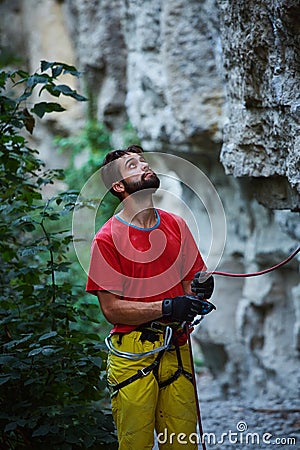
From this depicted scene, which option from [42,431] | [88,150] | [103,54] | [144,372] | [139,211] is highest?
[103,54]

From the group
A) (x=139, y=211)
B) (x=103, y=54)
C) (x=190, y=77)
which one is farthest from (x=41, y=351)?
(x=103, y=54)

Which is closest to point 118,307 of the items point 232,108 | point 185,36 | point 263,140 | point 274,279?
point 263,140

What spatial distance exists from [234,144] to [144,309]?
1326 mm

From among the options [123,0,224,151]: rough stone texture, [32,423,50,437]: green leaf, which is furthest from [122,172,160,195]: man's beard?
[123,0,224,151]: rough stone texture

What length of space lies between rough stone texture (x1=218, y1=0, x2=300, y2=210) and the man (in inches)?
27.0

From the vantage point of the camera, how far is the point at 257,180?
3674 mm

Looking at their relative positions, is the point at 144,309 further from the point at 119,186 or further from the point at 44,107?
the point at 44,107

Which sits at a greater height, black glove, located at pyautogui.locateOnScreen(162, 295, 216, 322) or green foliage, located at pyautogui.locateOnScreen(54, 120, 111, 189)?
green foliage, located at pyautogui.locateOnScreen(54, 120, 111, 189)

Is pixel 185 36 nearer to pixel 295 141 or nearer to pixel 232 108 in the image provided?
pixel 232 108

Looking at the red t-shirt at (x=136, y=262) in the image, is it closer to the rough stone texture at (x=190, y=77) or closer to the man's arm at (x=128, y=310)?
the man's arm at (x=128, y=310)

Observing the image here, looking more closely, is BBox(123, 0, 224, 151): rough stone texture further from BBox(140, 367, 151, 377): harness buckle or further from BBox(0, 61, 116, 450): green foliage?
BBox(140, 367, 151, 377): harness buckle

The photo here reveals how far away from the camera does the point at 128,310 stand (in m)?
2.50

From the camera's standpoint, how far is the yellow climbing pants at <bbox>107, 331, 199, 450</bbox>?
8.16ft

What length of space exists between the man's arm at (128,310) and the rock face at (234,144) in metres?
0.90
